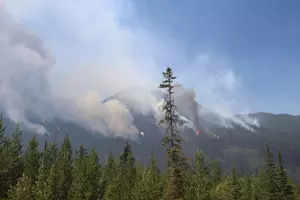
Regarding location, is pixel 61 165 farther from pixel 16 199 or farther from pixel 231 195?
pixel 231 195

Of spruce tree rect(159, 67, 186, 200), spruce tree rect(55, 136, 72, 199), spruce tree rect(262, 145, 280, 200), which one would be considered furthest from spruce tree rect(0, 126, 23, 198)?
spruce tree rect(262, 145, 280, 200)

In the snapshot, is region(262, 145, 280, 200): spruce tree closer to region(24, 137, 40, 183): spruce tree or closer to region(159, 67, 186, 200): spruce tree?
region(159, 67, 186, 200): spruce tree

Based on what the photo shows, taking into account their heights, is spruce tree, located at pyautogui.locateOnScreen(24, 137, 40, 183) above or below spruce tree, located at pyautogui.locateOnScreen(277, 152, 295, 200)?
above

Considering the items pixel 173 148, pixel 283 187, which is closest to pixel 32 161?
pixel 173 148

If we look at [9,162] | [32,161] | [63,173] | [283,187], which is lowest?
[283,187]

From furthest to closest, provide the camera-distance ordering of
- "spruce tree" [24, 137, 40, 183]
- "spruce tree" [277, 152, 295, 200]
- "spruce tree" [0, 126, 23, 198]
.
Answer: "spruce tree" [277, 152, 295, 200], "spruce tree" [24, 137, 40, 183], "spruce tree" [0, 126, 23, 198]

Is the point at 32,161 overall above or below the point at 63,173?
above

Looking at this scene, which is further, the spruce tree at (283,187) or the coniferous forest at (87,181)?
the spruce tree at (283,187)

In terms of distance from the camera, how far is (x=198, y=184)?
56562mm

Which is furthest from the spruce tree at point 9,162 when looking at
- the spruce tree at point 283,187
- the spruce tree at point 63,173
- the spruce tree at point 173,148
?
the spruce tree at point 283,187

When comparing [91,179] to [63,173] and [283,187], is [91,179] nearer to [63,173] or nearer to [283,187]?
[63,173]

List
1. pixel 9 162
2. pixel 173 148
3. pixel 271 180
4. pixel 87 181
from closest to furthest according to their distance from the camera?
pixel 173 148 < pixel 9 162 < pixel 87 181 < pixel 271 180

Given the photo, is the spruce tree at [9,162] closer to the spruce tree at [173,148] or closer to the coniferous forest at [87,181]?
the coniferous forest at [87,181]

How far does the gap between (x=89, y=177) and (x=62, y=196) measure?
319 inches
